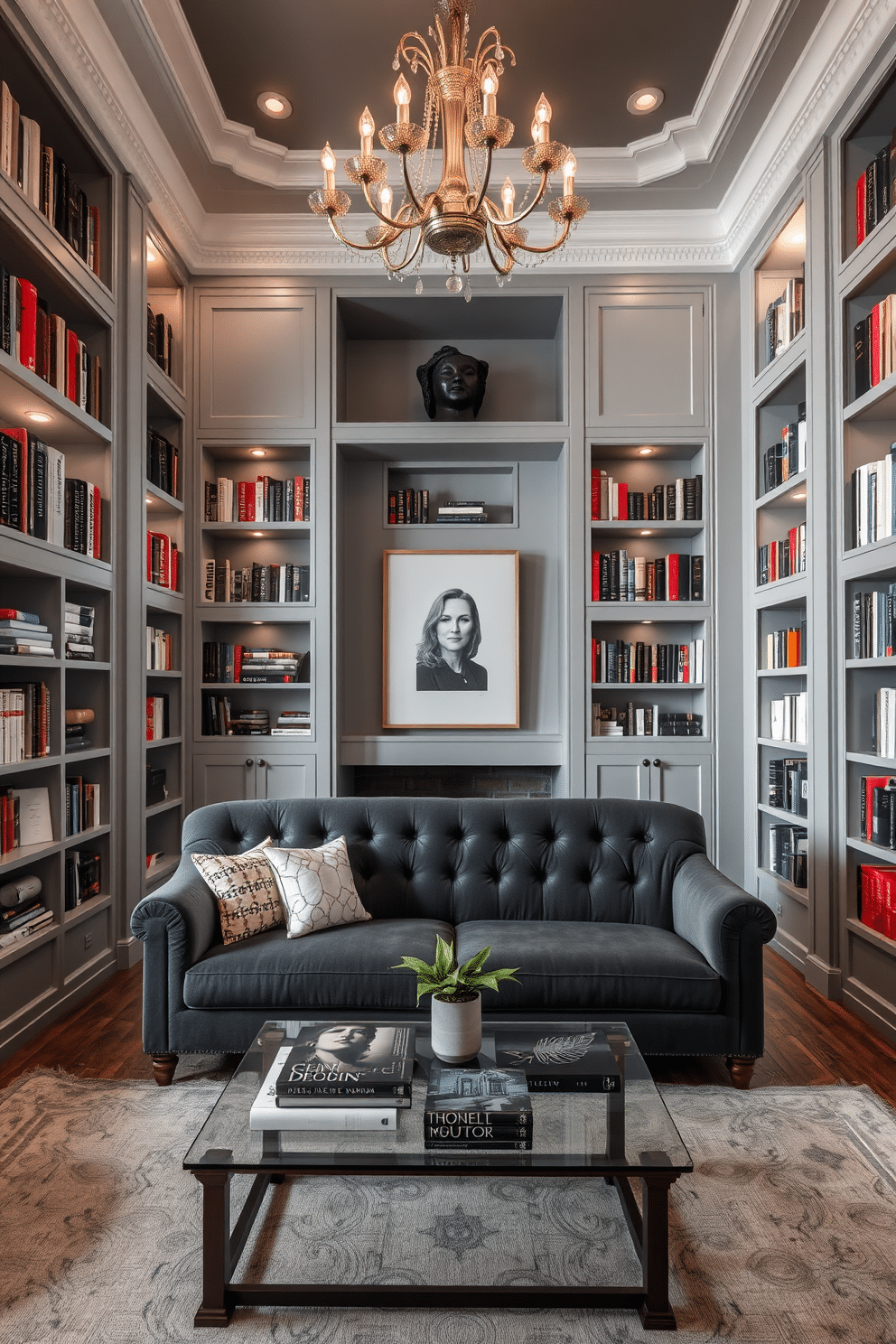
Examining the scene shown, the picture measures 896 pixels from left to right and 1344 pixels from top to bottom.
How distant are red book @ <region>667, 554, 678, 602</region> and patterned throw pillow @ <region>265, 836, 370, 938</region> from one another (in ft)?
8.22

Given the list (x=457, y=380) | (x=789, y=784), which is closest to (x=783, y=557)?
(x=789, y=784)

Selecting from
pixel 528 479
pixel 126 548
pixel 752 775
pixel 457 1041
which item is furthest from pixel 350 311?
pixel 457 1041

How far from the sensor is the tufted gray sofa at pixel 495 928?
2.25 metres

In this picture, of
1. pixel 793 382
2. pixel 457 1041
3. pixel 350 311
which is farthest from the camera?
pixel 350 311

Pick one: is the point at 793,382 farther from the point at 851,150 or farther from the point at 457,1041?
the point at 457,1041

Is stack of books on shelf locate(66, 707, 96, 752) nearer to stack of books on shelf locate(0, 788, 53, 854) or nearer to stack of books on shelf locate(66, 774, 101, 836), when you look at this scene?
stack of books on shelf locate(66, 774, 101, 836)

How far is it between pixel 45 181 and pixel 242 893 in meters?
2.54

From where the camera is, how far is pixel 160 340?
4.04m

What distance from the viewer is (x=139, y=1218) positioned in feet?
5.73

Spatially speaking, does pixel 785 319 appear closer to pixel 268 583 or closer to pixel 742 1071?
pixel 268 583

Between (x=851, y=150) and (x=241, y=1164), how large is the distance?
3735mm

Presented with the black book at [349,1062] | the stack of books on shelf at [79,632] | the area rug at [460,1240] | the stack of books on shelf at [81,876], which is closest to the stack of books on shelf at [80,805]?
the stack of books on shelf at [81,876]

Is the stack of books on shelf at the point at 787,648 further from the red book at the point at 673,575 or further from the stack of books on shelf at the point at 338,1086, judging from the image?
the stack of books on shelf at the point at 338,1086

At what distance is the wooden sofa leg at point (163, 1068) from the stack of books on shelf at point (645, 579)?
293cm
